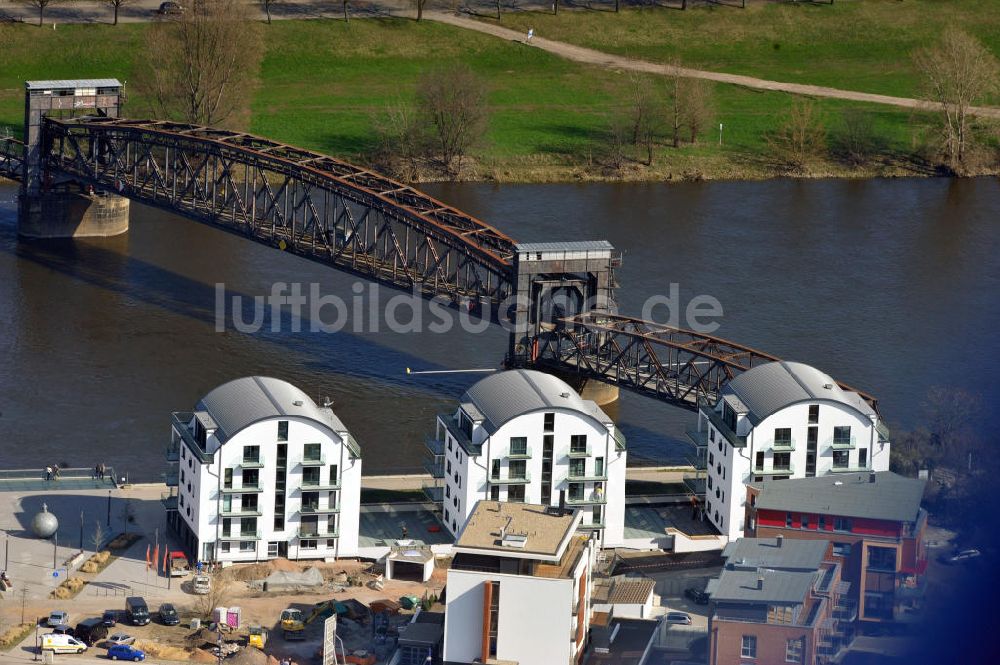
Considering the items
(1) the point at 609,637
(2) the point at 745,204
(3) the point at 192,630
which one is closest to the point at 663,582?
(1) the point at 609,637

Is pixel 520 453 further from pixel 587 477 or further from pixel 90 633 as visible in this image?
pixel 90 633

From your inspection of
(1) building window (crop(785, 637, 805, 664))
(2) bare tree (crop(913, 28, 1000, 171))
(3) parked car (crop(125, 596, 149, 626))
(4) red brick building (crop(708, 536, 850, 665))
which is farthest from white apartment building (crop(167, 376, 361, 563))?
(2) bare tree (crop(913, 28, 1000, 171))

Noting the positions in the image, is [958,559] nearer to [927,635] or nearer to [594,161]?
[927,635]

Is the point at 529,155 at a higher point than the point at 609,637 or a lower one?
higher

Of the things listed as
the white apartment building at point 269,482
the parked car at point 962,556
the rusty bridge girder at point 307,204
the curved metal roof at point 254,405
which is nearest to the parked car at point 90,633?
the white apartment building at point 269,482

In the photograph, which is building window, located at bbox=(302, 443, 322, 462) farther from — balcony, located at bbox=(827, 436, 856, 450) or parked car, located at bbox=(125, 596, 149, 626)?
balcony, located at bbox=(827, 436, 856, 450)

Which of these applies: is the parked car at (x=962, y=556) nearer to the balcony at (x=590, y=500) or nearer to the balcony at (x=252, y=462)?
the balcony at (x=590, y=500)
